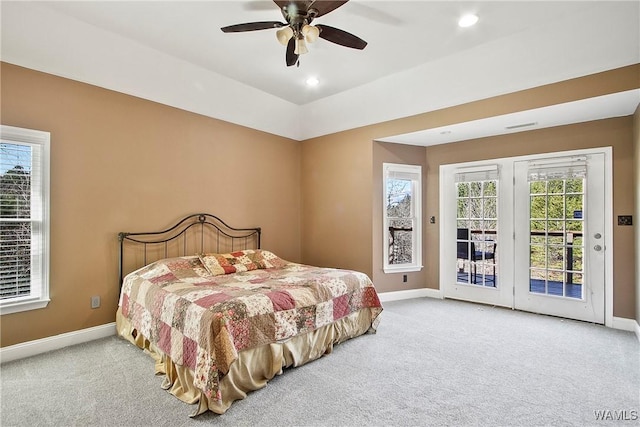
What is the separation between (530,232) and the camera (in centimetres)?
437

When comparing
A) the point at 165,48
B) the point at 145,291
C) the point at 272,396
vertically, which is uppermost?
the point at 165,48

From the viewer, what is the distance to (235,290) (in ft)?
9.28

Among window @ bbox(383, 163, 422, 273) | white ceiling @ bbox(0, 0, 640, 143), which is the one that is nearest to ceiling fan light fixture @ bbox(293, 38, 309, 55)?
white ceiling @ bbox(0, 0, 640, 143)

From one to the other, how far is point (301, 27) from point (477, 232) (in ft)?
12.5

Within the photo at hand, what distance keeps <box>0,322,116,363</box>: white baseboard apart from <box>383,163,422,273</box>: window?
3.61 metres

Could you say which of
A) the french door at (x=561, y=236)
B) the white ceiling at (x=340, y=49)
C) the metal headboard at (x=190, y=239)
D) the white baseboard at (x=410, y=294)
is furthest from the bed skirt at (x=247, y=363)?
the french door at (x=561, y=236)

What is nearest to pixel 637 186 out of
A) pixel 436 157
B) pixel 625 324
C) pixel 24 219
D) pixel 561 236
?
pixel 561 236

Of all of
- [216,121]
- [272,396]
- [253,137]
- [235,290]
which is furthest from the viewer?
[253,137]

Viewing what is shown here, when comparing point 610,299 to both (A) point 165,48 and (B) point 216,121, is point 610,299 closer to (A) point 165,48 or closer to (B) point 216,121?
(B) point 216,121

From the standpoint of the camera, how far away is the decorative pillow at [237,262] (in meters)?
3.67

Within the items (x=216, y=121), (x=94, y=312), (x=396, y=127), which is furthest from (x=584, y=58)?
(x=94, y=312)

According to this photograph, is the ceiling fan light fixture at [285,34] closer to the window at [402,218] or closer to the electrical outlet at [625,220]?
the window at [402,218]

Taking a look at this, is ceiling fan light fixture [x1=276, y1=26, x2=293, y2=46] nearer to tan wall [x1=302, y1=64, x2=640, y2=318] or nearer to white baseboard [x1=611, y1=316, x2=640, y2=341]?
tan wall [x1=302, y1=64, x2=640, y2=318]

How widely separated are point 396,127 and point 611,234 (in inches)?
112
